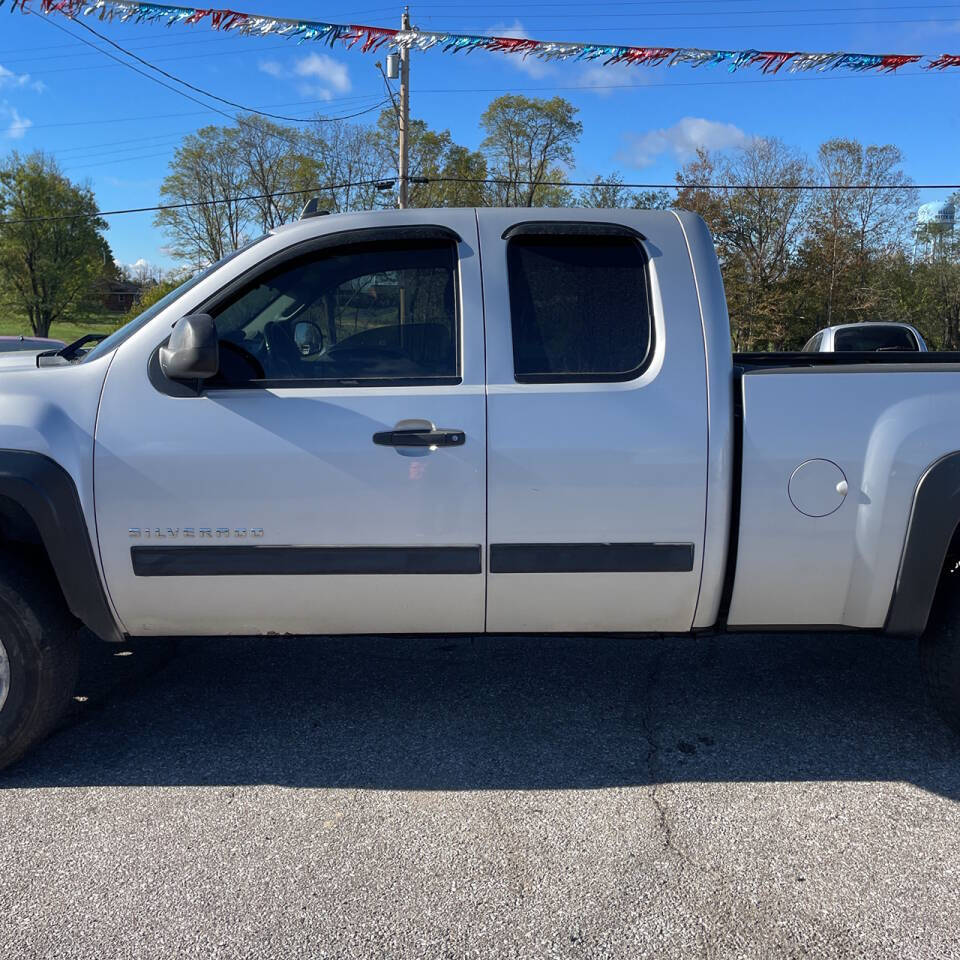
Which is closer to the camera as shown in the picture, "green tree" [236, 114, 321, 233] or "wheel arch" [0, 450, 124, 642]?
"wheel arch" [0, 450, 124, 642]

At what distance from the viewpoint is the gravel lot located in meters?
2.34

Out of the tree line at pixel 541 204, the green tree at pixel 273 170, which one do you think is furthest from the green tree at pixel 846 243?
the green tree at pixel 273 170

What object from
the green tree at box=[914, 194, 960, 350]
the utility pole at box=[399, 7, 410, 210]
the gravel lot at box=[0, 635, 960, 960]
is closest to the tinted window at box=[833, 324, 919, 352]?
the gravel lot at box=[0, 635, 960, 960]

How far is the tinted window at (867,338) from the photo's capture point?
422 inches

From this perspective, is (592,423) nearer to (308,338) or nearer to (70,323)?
(308,338)

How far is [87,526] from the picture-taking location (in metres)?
2.97

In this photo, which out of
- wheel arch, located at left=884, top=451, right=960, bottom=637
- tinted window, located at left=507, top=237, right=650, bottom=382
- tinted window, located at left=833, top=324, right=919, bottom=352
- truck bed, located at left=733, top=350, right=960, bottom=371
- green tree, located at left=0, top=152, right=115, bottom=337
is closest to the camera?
wheel arch, located at left=884, top=451, right=960, bottom=637

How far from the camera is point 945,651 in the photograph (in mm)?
3152

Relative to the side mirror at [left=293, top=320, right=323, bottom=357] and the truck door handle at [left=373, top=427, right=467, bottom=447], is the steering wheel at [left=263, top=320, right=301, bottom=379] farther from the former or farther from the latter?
the truck door handle at [left=373, top=427, right=467, bottom=447]

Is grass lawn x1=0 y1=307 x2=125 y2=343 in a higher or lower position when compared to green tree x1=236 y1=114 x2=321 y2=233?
lower

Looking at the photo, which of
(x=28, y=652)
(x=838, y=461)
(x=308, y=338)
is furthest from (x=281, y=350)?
(x=838, y=461)

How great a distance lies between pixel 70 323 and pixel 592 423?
59.1 m

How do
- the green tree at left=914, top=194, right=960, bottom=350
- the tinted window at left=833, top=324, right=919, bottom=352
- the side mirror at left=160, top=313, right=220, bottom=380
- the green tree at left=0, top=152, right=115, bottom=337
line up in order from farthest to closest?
the green tree at left=0, top=152, right=115, bottom=337 → the green tree at left=914, top=194, right=960, bottom=350 → the tinted window at left=833, top=324, right=919, bottom=352 → the side mirror at left=160, top=313, right=220, bottom=380

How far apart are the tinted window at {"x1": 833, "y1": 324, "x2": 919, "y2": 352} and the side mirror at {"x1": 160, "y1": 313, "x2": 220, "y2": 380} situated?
9431 mm
